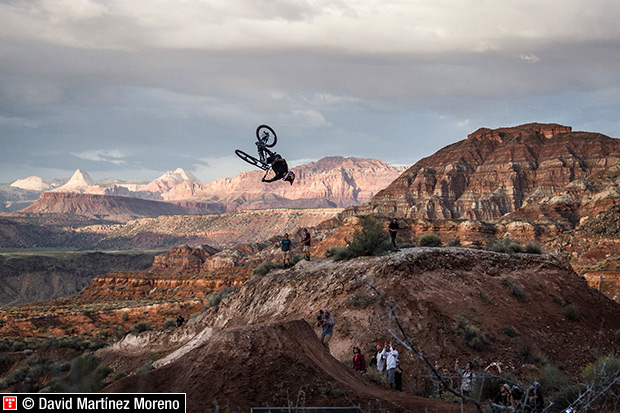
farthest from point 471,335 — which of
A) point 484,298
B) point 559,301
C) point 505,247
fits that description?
point 505,247

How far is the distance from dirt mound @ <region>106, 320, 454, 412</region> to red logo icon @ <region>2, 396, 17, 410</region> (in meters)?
1.45

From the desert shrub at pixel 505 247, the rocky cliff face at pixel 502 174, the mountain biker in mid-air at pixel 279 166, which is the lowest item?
the desert shrub at pixel 505 247

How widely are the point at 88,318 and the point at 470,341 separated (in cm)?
4505

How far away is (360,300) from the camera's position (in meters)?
17.1

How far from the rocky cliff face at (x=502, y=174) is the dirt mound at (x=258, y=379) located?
98.7 m

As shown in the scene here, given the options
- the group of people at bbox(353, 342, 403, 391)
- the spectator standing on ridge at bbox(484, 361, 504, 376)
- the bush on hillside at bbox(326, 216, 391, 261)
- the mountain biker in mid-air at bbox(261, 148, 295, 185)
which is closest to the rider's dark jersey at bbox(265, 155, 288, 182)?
the mountain biker in mid-air at bbox(261, 148, 295, 185)

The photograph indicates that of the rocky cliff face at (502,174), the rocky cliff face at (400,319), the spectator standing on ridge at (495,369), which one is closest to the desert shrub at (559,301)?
the rocky cliff face at (400,319)

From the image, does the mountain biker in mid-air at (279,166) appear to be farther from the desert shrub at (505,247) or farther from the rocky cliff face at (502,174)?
the rocky cliff face at (502,174)

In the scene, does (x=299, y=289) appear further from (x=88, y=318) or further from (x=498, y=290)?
(x=88, y=318)

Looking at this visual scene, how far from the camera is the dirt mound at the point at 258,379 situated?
8.48 m

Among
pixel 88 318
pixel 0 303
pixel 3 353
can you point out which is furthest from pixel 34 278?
pixel 3 353

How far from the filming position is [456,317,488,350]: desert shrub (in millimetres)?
15039

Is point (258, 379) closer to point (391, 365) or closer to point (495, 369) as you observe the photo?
point (391, 365)

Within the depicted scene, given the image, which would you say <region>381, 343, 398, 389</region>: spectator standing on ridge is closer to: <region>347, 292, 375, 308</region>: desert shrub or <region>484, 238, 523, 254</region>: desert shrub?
<region>347, 292, 375, 308</region>: desert shrub
